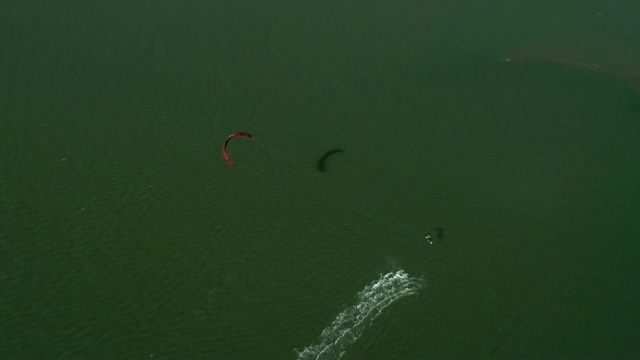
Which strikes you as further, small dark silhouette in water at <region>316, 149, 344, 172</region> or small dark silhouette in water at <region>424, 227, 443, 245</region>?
small dark silhouette in water at <region>316, 149, 344, 172</region>

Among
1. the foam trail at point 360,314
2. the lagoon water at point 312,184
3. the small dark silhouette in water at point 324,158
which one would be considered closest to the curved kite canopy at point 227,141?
the lagoon water at point 312,184

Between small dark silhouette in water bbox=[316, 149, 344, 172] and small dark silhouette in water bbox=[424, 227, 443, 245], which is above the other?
small dark silhouette in water bbox=[316, 149, 344, 172]

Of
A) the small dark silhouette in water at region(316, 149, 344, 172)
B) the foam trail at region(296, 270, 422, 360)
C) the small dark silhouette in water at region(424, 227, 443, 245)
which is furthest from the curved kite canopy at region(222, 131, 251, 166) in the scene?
the small dark silhouette in water at region(424, 227, 443, 245)

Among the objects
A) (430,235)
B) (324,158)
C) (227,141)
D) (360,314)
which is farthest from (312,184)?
(360,314)

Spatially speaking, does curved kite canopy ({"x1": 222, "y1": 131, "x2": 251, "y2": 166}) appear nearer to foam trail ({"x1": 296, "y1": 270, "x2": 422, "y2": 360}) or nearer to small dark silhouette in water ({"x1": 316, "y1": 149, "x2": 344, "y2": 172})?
small dark silhouette in water ({"x1": 316, "y1": 149, "x2": 344, "y2": 172})

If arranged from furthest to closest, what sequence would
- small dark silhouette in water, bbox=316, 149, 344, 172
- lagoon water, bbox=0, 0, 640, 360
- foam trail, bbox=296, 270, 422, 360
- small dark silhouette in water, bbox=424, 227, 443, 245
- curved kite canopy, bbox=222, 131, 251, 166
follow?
1. small dark silhouette in water, bbox=316, 149, 344, 172
2. curved kite canopy, bbox=222, 131, 251, 166
3. small dark silhouette in water, bbox=424, 227, 443, 245
4. lagoon water, bbox=0, 0, 640, 360
5. foam trail, bbox=296, 270, 422, 360

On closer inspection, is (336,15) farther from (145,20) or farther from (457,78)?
(145,20)
